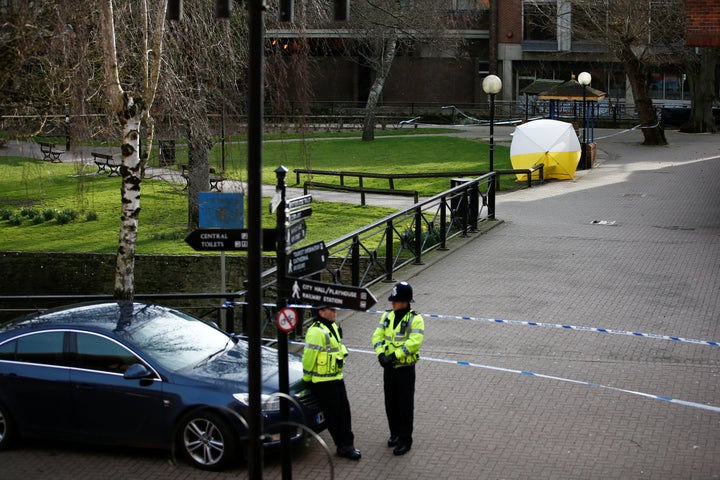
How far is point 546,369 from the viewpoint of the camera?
12.5 m

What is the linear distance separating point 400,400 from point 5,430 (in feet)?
13.2

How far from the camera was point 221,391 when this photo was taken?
950 centimetres

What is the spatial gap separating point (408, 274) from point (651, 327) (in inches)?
198

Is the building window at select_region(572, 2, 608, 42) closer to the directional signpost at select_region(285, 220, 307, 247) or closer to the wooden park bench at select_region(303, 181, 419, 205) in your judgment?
the wooden park bench at select_region(303, 181, 419, 205)

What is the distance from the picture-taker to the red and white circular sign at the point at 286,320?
811cm

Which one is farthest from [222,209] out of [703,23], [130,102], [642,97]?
[642,97]

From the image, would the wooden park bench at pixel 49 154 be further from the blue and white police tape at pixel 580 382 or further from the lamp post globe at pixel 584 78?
the blue and white police tape at pixel 580 382

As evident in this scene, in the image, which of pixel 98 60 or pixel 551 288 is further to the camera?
pixel 551 288

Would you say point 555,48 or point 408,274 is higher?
point 555,48

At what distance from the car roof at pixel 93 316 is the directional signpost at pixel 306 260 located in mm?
2275

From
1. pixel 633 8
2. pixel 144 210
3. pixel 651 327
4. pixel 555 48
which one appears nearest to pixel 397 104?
pixel 555 48

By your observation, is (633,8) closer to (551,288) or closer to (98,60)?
(551,288)

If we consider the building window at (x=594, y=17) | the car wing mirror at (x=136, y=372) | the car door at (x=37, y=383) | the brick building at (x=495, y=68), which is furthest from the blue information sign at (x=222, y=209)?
the brick building at (x=495, y=68)

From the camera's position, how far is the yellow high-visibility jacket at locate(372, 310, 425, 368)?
376 inches
